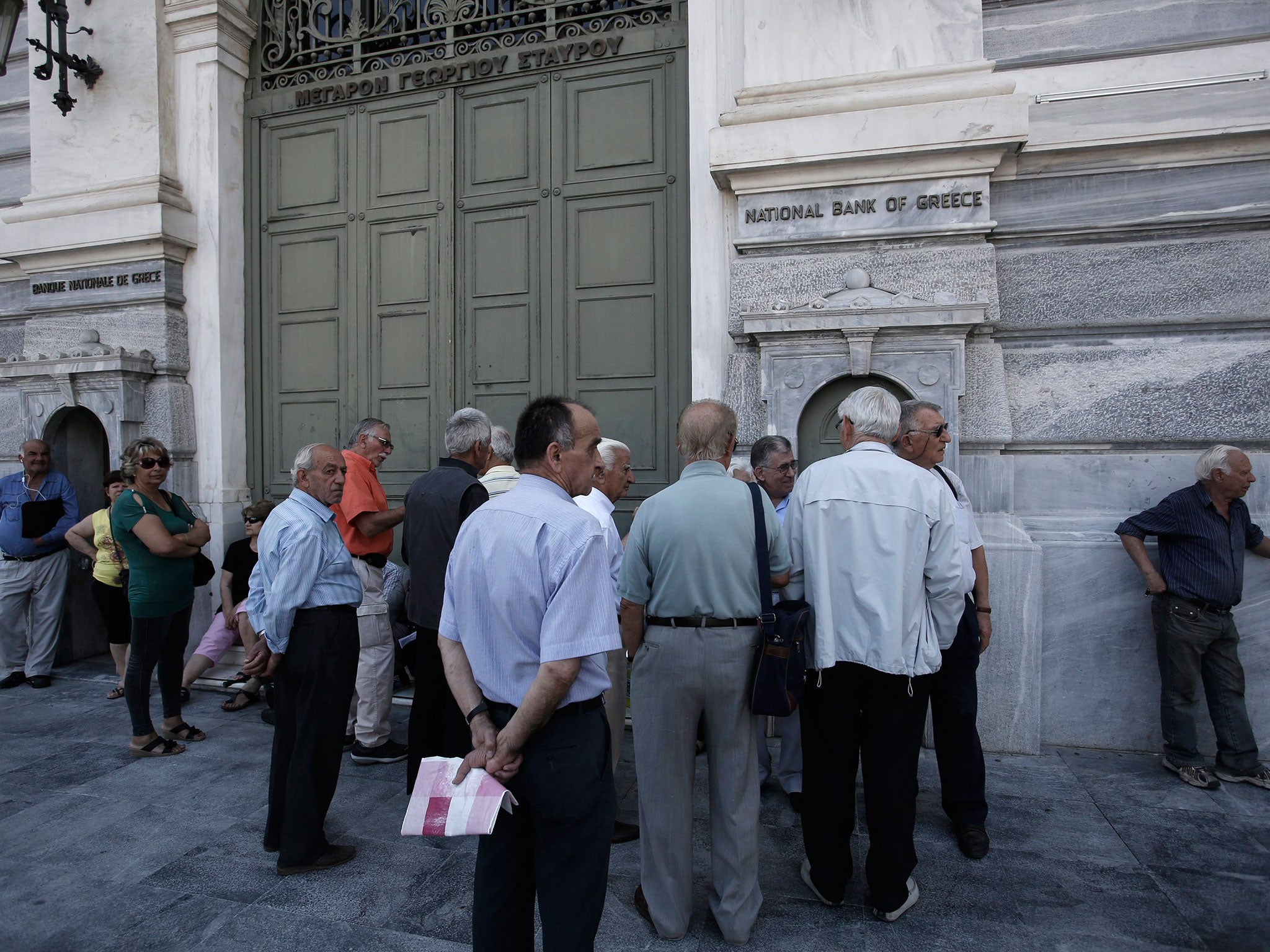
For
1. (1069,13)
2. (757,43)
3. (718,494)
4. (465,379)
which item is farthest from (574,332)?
(1069,13)

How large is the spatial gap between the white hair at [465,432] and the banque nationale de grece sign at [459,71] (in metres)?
3.07

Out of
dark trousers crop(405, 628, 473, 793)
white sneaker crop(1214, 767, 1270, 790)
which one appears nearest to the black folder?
dark trousers crop(405, 628, 473, 793)

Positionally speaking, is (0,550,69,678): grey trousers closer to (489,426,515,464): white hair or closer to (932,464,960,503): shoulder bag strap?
(489,426,515,464): white hair

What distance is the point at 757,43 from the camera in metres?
4.88

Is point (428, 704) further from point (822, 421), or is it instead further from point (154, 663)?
point (822, 421)

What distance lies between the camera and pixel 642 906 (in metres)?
2.88

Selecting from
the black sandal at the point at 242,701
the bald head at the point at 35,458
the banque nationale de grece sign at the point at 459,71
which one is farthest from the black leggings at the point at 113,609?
the banque nationale de grece sign at the point at 459,71

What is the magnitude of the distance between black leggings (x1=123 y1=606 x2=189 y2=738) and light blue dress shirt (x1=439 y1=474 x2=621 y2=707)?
3358 mm

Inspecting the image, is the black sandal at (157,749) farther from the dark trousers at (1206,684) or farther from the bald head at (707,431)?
the dark trousers at (1206,684)

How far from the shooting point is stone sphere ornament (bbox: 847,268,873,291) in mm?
4609

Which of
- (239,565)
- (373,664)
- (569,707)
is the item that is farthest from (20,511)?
(569,707)

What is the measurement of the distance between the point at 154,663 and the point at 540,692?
12.0 feet

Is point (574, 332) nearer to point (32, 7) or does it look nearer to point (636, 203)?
point (636, 203)

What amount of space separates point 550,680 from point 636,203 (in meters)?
4.33
